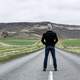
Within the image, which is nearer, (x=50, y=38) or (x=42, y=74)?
(x=42, y=74)

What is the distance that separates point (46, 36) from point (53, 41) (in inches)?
17.7

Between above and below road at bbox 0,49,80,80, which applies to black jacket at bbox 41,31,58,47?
above

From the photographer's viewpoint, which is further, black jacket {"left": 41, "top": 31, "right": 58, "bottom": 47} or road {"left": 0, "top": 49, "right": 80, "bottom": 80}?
black jacket {"left": 41, "top": 31, "right": 58, "bottom": 47}

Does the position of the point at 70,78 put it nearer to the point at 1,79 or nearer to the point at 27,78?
the point at 27,78

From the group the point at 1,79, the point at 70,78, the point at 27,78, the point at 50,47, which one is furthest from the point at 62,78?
the point at 50,47

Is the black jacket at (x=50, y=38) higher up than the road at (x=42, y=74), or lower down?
higher up

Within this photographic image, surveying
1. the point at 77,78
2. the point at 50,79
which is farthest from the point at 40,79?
the point at 77,78

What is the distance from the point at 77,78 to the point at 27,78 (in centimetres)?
208

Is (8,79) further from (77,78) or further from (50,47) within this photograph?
(50,47)

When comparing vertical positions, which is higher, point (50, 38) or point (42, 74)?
point (50, 38)

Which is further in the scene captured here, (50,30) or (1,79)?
(50,30)

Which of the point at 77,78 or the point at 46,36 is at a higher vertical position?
the point at 46,36

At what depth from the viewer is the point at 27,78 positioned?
53.1 ft

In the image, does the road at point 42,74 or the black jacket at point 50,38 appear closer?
the road at point 42,74
